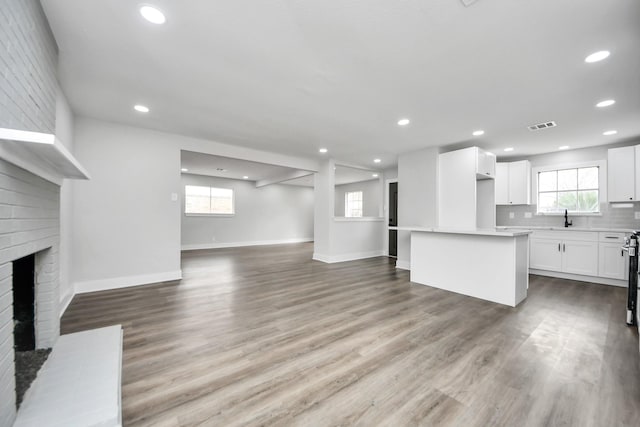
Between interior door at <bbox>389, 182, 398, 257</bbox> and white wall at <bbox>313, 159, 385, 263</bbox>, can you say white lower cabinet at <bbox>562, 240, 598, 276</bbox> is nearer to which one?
interior door at <bbox>389, 182, 398, 257</bbox>

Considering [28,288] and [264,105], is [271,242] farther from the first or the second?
[28,288]

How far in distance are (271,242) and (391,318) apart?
775 centimetres

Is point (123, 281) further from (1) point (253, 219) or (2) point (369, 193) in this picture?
(2) point (369, 193)

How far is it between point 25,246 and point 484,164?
563 centimetres

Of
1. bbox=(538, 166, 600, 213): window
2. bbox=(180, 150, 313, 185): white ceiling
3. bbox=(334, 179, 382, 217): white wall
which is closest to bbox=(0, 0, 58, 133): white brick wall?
bbox=(180, 150, 313, 185): white ceiling

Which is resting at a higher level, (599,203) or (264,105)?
(264,105)

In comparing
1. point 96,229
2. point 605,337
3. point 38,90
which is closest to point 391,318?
point 605,337

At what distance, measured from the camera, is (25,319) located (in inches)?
72.2

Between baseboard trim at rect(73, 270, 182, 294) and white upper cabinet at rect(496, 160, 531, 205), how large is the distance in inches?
263

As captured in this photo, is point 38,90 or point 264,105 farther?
point 264,105

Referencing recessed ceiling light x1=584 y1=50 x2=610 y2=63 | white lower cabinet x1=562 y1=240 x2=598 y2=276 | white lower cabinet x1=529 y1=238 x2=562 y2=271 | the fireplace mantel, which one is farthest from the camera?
white lower cabinet x1=529 y1=238 x2=562 y2=271

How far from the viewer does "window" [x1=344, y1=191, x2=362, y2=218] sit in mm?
9839

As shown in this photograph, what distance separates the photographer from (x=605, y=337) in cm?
239

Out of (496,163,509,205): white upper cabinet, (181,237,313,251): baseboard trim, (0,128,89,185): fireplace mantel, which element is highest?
(496,163,509,205): white upper cabinet
